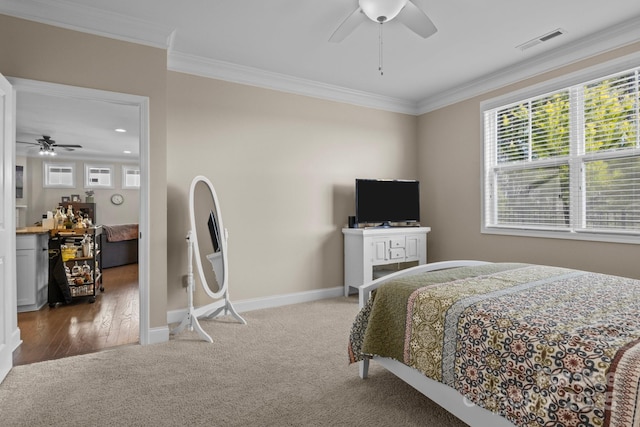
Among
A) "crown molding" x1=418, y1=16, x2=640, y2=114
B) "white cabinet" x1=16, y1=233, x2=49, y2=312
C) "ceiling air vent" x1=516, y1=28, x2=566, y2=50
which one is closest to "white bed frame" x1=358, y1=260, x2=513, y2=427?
"ceiling air vent" x1=516, y1=28, x2=566, y2=50

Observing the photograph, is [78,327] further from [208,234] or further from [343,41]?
[343,41]

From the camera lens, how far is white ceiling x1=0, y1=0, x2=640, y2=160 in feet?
8.73

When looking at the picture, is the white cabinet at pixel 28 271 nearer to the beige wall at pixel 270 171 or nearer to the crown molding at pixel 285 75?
the beige wall at pixel 270 171

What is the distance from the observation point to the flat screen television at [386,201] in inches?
170

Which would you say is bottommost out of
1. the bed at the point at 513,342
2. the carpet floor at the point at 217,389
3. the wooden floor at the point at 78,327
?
the wooden floor at the point at 78,327

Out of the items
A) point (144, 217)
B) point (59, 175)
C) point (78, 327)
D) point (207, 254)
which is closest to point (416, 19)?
point (144, 217)

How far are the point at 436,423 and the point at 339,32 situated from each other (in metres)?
2.52

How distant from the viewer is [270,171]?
3.97 metres

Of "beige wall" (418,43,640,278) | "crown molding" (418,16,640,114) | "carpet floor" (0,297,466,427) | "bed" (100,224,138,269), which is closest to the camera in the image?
"carpet floor" (0,297,466,427)

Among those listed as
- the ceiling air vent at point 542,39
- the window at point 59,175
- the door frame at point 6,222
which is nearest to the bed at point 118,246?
the window at point 59,175

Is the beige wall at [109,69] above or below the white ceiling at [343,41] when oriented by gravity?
below

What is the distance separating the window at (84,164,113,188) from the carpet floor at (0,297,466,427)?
7.25 metres

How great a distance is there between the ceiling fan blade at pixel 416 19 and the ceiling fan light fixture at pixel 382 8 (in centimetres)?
4

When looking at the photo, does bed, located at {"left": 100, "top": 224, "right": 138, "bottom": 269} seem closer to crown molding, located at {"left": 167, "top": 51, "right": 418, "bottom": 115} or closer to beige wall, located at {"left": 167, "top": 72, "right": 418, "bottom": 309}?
beige wall, located at {"left": 167, "top": 72, "right": 418, "bottom": 309}
